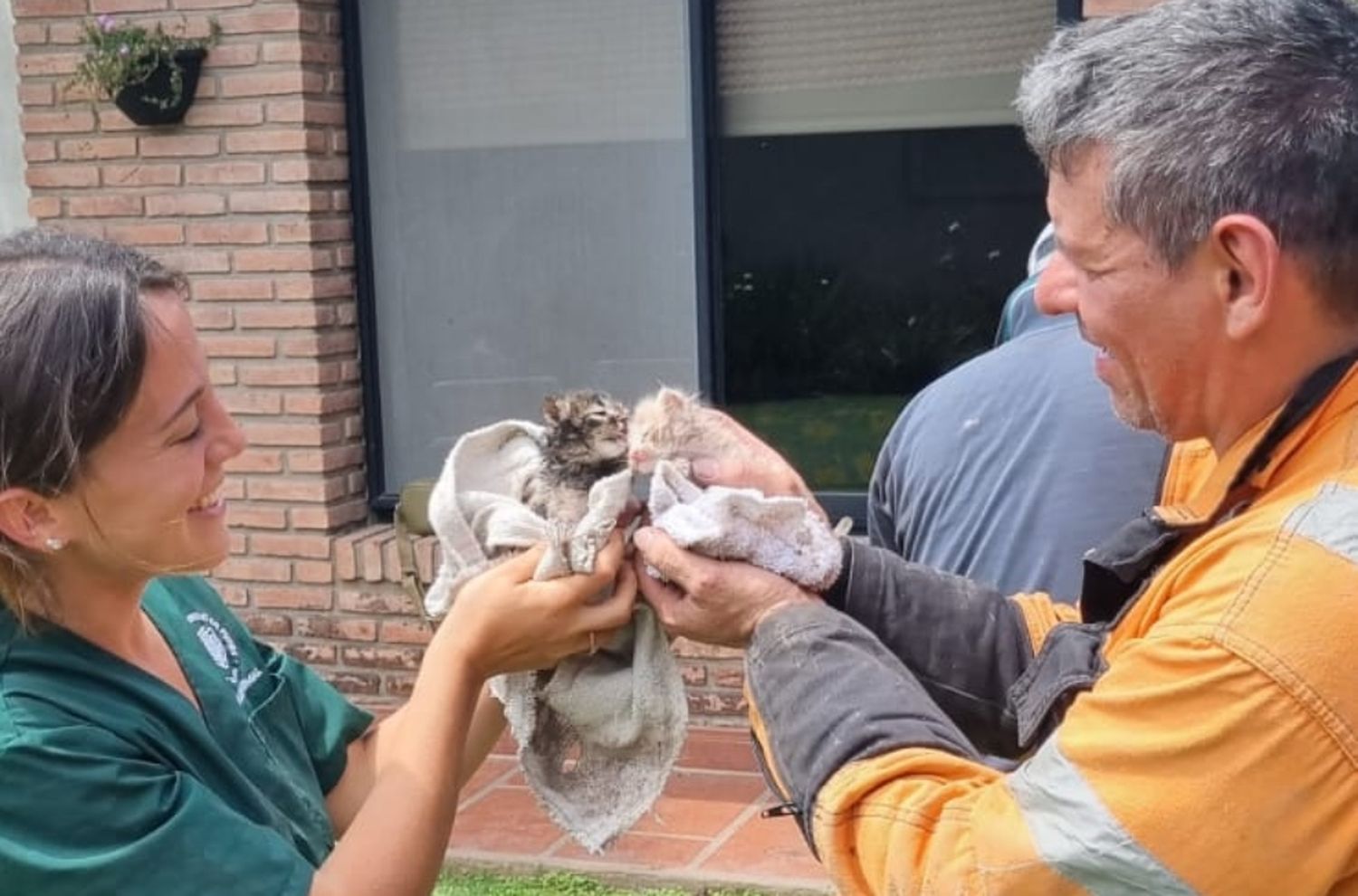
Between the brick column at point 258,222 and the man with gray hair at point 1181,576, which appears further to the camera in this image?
the brick column at point 258,222

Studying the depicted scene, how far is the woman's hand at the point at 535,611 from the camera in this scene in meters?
1.95

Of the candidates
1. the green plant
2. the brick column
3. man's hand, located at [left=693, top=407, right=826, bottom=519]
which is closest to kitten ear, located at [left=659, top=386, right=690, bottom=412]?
Result: man's hand, located at [left=693, top=407, right=826, bottom=519]

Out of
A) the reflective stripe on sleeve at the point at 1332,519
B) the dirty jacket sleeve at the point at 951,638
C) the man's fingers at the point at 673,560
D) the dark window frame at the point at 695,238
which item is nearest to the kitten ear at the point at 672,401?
the man's fingers at the point at 673,560

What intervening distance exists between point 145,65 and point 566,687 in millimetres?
3842

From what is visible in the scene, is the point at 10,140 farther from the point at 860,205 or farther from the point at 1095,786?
the point at 1095,786

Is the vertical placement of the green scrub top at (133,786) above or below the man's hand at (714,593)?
below

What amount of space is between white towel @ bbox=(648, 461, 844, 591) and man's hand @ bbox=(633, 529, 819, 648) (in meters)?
0.02

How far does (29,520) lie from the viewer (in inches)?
71.2

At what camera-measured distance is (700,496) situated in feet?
6.23

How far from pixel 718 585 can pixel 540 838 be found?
2.83 metres

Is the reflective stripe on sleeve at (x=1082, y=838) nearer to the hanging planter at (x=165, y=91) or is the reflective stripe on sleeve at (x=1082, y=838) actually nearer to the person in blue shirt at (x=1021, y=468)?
the person in blue shirt at (x=1021, y=468)

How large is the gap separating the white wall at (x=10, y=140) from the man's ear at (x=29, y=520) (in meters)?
4.22

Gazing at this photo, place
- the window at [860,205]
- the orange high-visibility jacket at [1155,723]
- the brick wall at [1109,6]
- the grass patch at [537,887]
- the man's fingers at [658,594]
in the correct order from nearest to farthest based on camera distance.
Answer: the orange high-visibility jacket at [1155,723], the man's fingers at [658,594], the grass patch at [537,887], the brick wall at [1109,6], the window at [860,205]

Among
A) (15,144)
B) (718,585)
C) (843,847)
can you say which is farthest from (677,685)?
(15,144)
